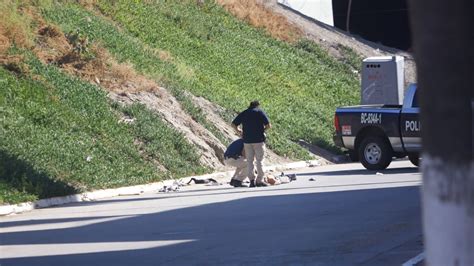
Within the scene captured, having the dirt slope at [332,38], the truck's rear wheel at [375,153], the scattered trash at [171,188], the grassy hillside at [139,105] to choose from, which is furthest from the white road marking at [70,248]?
the dirt slope at [332,38]

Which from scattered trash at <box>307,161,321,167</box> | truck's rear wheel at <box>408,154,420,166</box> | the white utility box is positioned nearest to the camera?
truck's rear wheel at <box>408,154,420,166</box>

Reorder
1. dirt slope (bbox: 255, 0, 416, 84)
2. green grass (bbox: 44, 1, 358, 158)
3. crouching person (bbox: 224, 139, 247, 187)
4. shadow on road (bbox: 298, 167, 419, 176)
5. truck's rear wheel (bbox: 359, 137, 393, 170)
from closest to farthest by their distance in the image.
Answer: crouching person (bbox: 224, 139, 247, 187) → shadow on road (bbox: 298, 167, 419, 176) → truck's rear wheel (bbox: 359, 137, 393, 170) → green grass (bbox: 44, 1, 358, 158) → dirt slope (bbox: 255, 0, 416, 84)

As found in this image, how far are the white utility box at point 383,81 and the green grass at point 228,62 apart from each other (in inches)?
75.9

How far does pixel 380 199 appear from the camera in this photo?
17.9m

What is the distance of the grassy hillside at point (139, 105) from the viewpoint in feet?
73.2

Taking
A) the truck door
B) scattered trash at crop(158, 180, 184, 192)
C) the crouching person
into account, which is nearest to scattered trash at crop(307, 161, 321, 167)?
the truck door

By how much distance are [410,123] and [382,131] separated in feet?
3.10

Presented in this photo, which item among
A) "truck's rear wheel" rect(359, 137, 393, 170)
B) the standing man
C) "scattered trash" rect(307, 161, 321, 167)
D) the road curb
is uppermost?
the standing man

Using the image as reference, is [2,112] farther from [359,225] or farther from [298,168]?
[359,225]

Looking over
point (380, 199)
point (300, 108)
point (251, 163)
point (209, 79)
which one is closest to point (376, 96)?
point (300, 108)

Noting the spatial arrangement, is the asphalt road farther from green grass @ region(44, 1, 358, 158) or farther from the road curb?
green grass @ region(44, 1, 358, 158)

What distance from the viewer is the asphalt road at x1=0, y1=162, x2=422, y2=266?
38.8ft

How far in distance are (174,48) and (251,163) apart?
13825mm

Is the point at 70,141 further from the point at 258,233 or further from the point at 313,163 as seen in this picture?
the point at 258,233
